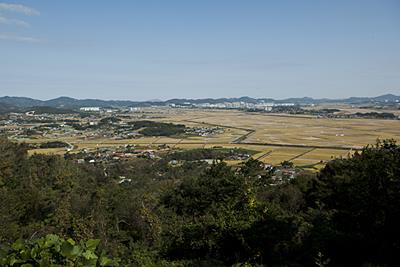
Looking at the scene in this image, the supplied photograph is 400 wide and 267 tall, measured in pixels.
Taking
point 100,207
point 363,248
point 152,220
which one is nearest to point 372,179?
point 363,248

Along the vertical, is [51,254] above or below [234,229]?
above

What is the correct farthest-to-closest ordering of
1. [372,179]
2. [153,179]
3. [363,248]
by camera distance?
[153,179], [372,179], [363,248]

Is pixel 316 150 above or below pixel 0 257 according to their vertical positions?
below

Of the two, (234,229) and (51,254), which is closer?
(51,254)

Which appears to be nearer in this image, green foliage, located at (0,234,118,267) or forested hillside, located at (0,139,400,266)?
green foliage, located at (0,234,118,267)

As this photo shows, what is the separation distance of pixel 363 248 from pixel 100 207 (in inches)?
456

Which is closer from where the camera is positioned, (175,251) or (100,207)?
(175,251)

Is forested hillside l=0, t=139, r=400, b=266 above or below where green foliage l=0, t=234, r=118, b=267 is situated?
below

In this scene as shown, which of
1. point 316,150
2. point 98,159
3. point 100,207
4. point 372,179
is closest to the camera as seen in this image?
point 372,179

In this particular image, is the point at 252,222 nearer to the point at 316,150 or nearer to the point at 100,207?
the point at 100,207

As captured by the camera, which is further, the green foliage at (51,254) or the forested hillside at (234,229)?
the forested hillside at (234,229)

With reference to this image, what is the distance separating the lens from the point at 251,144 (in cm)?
5100

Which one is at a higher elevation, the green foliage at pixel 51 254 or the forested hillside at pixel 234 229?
the green foliage at pixel 51 254

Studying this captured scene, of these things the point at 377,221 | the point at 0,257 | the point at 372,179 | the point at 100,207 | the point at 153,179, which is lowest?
the point at 153,179
